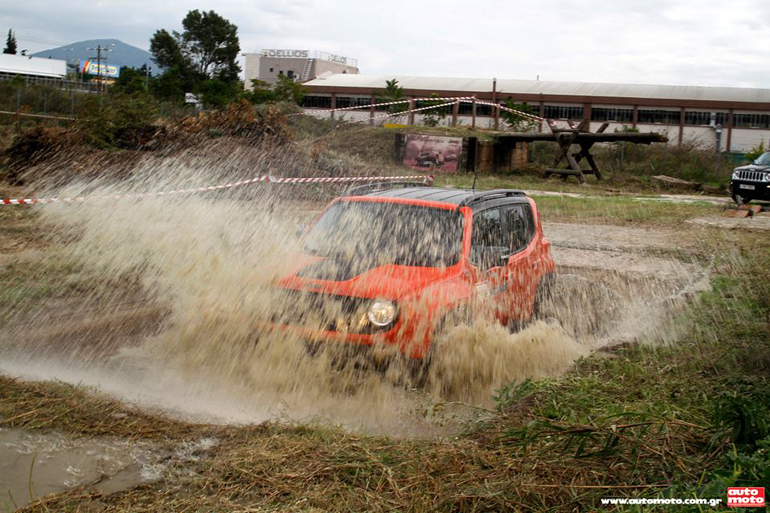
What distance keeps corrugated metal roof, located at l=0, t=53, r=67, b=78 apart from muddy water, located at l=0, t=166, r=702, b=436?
84.4 metres

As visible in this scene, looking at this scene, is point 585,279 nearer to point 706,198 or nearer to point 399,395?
point 399,395

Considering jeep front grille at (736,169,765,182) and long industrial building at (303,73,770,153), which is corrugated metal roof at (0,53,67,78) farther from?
jeep front grille at (736,169,765,182)

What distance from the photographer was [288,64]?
96312 mm

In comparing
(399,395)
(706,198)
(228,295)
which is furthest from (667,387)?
(706,198)

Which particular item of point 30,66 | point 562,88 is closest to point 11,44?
point 30,66

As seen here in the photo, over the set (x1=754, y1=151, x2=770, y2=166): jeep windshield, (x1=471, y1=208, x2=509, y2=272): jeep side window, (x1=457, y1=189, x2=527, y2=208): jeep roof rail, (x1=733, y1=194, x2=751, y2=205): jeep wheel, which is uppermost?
(x1=754, y1=151, x2=770, y2=166): jeep windshield

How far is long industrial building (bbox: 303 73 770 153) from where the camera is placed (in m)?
60.5

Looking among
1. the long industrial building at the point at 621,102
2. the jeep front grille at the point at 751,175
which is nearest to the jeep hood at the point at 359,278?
the jeep front grille at the point at 751,175

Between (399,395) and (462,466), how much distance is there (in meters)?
1.61

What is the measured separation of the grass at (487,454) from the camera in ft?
11.6

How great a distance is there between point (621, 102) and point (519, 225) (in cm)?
6117

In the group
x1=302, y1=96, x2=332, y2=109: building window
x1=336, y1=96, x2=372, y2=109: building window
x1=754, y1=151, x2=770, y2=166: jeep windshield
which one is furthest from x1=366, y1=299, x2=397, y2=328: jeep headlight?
x1=302, y1=96, x2=332, y2=109: building window

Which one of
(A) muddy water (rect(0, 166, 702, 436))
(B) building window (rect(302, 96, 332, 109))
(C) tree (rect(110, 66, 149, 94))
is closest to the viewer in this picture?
(A) muddy water (rect(0, 166, 702, 436))

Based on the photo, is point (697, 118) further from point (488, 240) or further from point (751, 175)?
point (488, 240)
